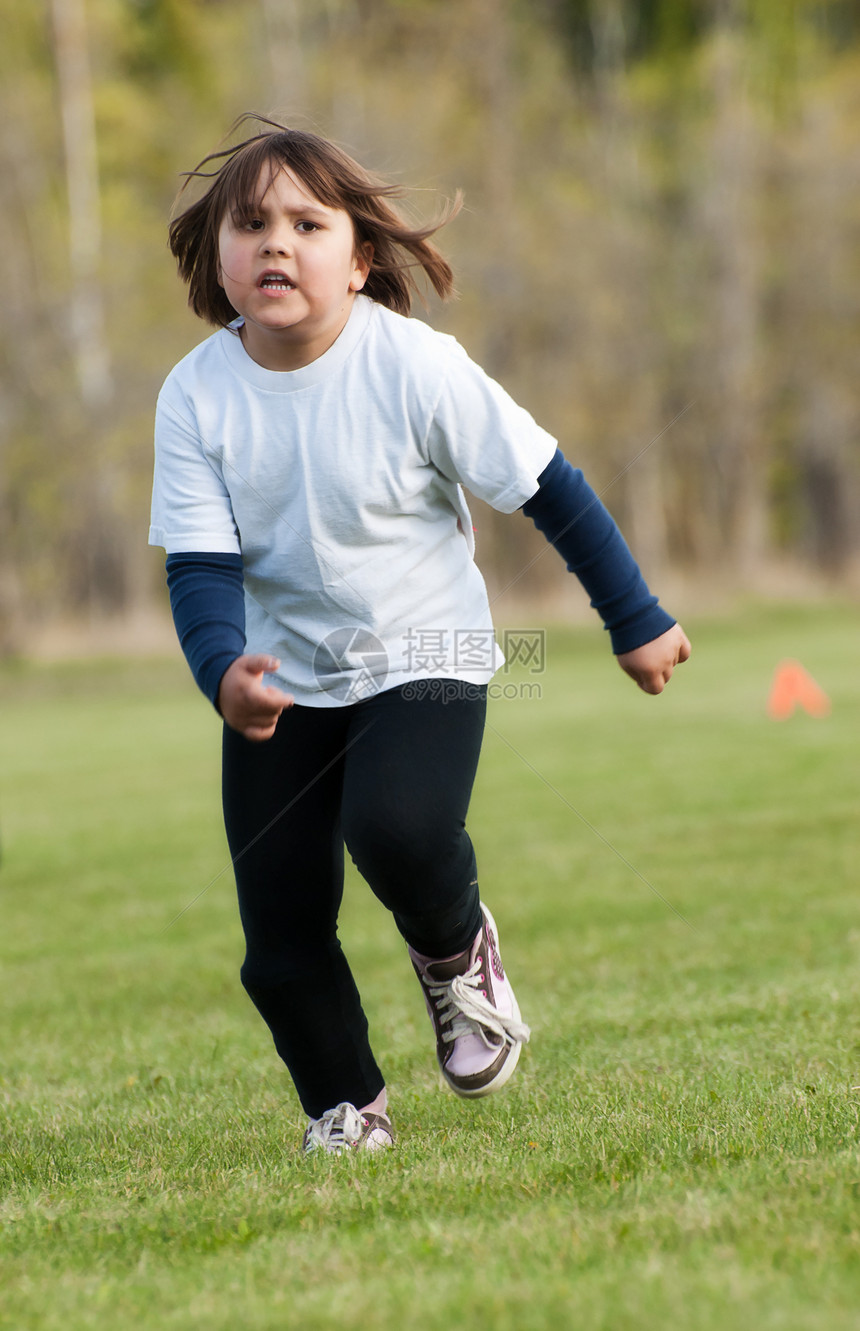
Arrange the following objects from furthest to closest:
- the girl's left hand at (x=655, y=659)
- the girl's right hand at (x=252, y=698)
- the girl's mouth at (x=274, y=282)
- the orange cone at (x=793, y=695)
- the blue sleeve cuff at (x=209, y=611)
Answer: the orange cone at (x=793, y=695), the girl's left hand at (x=655, y=659), the girl's mouth at (x=274, y=282), the blue sleeve cuff at (x=209, y=611), the girl's right hand at (x=252, y=698)

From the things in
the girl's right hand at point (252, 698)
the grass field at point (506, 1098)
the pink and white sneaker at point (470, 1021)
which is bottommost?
the grass field at point (506, 1098)

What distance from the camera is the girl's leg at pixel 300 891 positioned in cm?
316

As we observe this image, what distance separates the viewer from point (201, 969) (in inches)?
243

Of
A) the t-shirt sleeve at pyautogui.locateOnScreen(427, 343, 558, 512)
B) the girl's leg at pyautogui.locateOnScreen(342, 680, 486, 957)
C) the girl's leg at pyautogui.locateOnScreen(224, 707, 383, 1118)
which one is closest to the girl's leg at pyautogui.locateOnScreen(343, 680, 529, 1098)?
the girl's leg at pyautogui.locateOnScreen(342, 680, 486, 957)

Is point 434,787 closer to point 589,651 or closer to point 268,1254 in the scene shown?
point 268,1254

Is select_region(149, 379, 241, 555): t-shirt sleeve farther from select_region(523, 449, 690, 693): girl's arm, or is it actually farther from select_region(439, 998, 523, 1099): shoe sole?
select_region(439, 998, 523, 1099): shoe sole

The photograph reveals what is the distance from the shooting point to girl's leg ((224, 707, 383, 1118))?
3.16 meters

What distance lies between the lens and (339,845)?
3293 millimetres

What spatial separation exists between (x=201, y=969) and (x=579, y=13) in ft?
127

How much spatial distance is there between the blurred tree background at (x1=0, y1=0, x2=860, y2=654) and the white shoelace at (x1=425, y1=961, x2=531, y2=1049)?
25228mm

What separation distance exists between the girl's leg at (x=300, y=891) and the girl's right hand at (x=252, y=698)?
38cm

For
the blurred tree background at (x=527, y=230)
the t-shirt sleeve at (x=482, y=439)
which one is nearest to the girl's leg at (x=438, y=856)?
the t-shirt sleeve at (x=482, y=439)

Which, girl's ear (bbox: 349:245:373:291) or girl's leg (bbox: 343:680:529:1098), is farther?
girl's ear (bbox: 349:245:373:291)

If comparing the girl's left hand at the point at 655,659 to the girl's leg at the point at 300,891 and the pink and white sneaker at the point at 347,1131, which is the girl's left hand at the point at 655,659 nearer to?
the girl's leg at the point at 300,891
